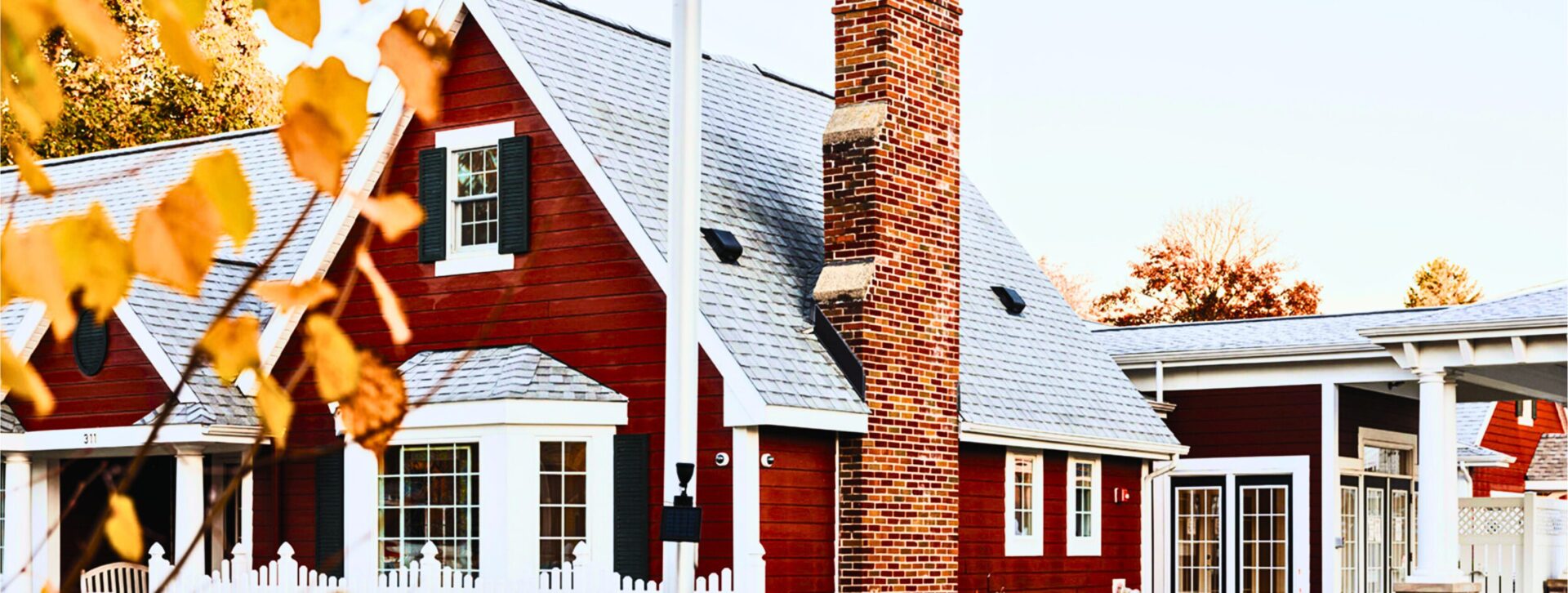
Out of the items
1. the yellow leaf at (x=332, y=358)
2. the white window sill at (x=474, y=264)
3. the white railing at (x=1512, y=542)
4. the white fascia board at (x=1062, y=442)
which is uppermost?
the white window sill at (x=474, y=264)

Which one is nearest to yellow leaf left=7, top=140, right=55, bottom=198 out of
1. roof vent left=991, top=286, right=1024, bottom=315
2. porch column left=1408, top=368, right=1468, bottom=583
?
roof vent left=991, top=286, right=1024, bottom=315

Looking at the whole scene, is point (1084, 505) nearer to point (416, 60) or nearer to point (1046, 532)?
point (1046, 532)

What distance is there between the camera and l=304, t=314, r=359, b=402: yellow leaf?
8.02 feet

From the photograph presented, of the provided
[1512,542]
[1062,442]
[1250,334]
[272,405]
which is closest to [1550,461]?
[1512,542]

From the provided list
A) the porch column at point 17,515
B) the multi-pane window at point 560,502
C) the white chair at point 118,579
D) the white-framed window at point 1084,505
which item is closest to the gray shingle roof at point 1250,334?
the white-framed window at point 1084,505

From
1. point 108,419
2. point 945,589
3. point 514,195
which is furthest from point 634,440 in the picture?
point 108,419

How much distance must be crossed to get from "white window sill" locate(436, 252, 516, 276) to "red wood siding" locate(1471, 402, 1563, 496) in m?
22.8

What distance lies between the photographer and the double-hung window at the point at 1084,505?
70.5 feet

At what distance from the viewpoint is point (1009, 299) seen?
2255 cm

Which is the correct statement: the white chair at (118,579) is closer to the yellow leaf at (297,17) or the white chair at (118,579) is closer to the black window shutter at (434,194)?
the black window shutter at (434,194)

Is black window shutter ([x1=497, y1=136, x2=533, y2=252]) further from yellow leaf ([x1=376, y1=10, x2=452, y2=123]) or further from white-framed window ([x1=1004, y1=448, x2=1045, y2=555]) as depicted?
yellow leaf ([x1=376, y1=10, x2=452, y2=123])

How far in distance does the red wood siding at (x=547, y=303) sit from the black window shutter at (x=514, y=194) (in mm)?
102

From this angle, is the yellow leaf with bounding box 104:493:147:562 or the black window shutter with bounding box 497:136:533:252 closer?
the yellow leaf with bounding box 104:493:147:562

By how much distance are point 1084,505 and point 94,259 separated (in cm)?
2017
